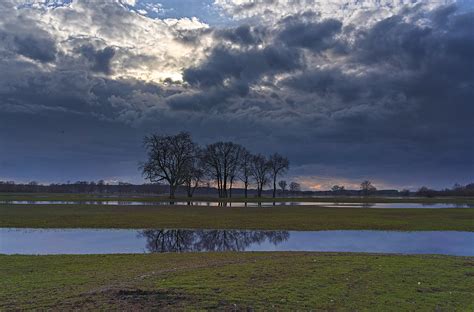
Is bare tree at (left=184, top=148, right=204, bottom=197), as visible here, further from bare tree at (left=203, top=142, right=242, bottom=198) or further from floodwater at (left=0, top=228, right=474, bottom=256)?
floodwater at (left=0, top=228, right=474, bottom=256)

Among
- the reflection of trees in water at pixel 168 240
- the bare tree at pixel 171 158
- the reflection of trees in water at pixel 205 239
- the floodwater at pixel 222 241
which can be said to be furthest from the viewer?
the bare tree at pixel 171 158

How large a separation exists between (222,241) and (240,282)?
47.6 feet

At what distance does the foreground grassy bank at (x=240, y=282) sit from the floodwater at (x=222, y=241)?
5.10 metres

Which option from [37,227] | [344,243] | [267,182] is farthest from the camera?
[267,182]

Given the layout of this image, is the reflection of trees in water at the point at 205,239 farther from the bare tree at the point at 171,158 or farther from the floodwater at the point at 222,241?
the bare tree at the point at 171,158

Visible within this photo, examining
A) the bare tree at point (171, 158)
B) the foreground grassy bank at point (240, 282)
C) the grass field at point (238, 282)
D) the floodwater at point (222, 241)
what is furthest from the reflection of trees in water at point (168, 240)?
the bare tree at point (171, 158)

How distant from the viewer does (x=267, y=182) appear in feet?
466

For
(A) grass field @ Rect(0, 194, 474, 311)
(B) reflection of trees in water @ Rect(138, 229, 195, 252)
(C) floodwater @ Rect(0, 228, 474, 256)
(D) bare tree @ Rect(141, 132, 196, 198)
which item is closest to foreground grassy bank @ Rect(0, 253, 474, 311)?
(A) grass field @ Rect(0, 194, 474, 311)

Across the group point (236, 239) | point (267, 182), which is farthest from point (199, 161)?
point (236, 239)

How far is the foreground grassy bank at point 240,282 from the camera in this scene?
10266 mm

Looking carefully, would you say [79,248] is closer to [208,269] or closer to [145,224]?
[208,269]

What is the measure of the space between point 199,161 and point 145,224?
274 ft

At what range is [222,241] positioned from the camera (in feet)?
88.1

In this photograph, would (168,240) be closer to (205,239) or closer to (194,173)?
(205,239)
